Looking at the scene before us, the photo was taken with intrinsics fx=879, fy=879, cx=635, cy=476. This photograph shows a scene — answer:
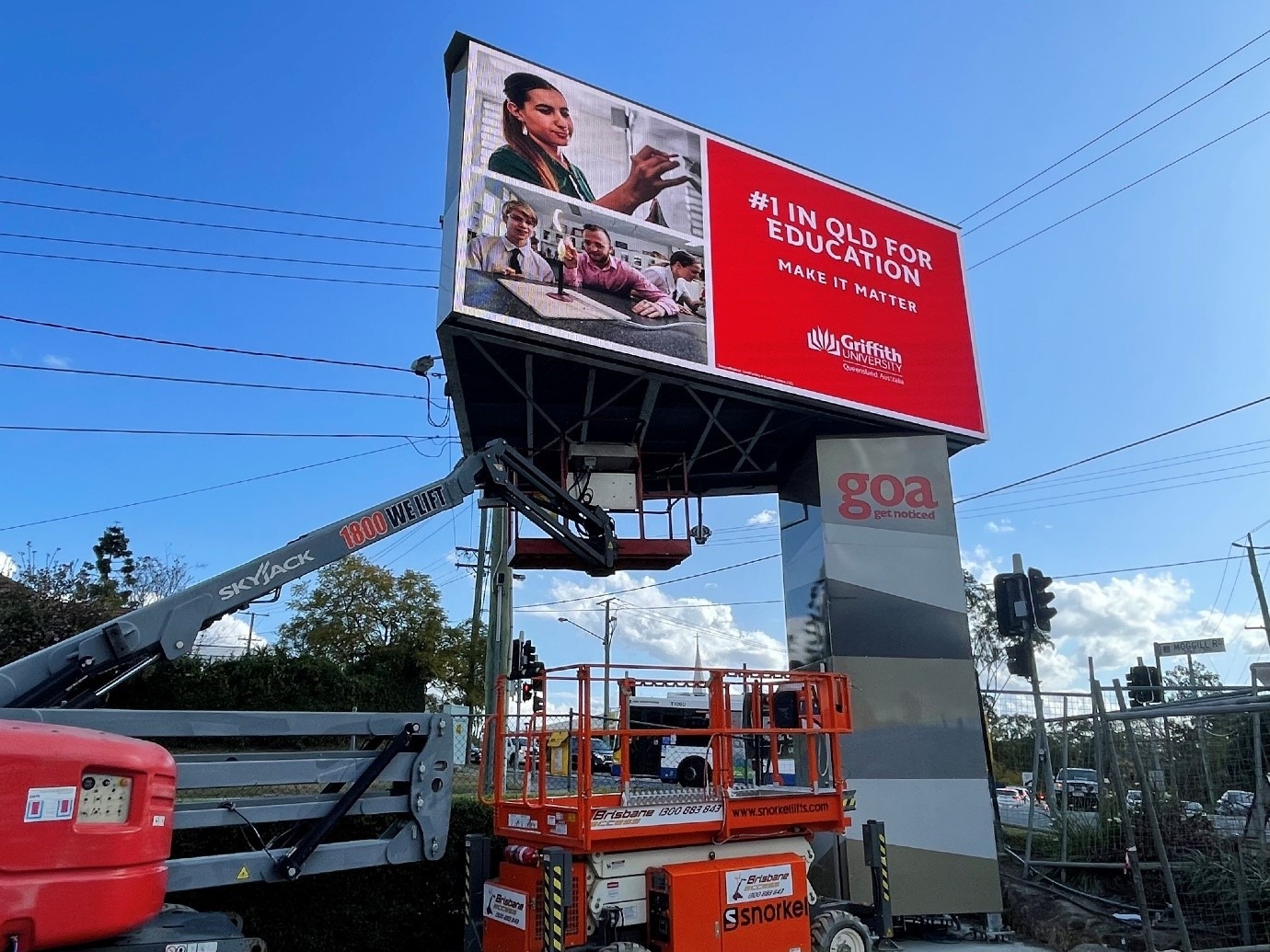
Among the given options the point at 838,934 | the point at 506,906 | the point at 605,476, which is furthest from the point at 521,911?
the point at 605,476

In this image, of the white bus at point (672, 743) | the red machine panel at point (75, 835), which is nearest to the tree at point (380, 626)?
the white bus at point (672, 743)

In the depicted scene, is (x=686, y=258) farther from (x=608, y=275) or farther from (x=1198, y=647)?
(x=1198, y=647)

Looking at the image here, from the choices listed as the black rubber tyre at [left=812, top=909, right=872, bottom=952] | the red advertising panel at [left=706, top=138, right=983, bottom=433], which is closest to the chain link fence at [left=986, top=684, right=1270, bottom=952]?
the black rubber tyre at [left=812, top=909, right=872, bottom=952]

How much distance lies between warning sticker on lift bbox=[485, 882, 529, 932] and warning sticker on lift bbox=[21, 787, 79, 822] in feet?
15.0

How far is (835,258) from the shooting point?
13.2 metres

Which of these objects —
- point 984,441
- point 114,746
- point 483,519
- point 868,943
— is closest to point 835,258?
point 984,441

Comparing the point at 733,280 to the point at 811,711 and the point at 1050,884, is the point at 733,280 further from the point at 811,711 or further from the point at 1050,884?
the point at 1050,884

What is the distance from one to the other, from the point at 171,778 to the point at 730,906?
5036 mm

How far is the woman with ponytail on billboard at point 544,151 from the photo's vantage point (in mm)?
11008

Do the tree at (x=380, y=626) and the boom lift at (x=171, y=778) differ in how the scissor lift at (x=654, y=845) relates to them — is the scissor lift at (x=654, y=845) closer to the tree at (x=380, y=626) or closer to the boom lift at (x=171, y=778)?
the boom lift at (x=171, y=778)

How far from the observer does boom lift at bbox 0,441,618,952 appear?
3869mm

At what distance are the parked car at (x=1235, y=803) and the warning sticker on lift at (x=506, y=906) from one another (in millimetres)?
7107

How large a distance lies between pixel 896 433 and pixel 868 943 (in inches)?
274

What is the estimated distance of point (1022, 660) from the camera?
12.0 m
